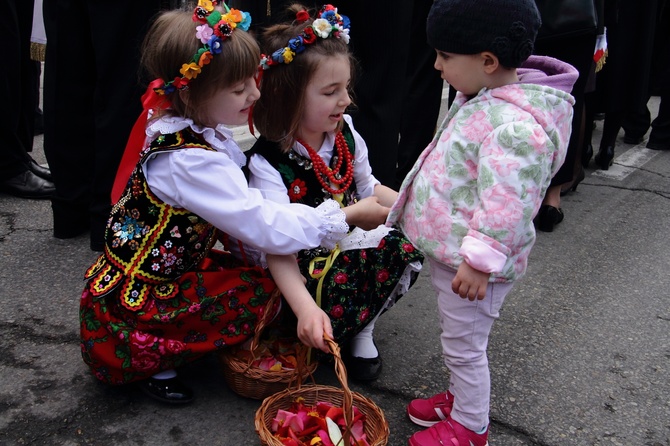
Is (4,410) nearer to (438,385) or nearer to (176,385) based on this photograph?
→ (176,385)

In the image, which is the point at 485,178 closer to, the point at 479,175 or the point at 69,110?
the point at 479,175

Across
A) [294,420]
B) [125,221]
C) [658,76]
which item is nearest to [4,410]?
[125,221]

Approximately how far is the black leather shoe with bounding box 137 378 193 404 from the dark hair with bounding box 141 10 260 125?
774mm

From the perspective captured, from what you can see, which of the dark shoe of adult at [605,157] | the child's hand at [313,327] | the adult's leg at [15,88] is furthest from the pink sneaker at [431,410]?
the dark shoe of adult at [605,157]

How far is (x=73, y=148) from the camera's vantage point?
3107 mm

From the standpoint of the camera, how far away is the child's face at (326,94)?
83.2 inches

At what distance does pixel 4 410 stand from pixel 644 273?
2701 mm

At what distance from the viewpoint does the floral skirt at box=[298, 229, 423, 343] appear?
213 centimetres

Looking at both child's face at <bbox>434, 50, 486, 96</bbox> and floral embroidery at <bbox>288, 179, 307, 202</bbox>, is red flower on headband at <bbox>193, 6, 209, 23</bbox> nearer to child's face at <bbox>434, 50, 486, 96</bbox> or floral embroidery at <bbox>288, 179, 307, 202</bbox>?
floral embroidery at <bbox>288, 179, 307, 202</bbox>

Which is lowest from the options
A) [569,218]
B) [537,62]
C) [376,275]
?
[569,218]

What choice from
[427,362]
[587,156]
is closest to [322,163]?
[427,362]

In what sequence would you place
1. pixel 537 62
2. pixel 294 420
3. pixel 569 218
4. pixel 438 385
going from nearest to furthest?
1. pixel 294 420
2. pixel 537 62
3. pixel 438 385
4. pixel 569 218

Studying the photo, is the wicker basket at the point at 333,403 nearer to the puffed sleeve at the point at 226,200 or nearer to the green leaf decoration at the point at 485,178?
the puffed sleeve at the point at 226,200

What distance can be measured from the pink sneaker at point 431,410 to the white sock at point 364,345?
26 cm
